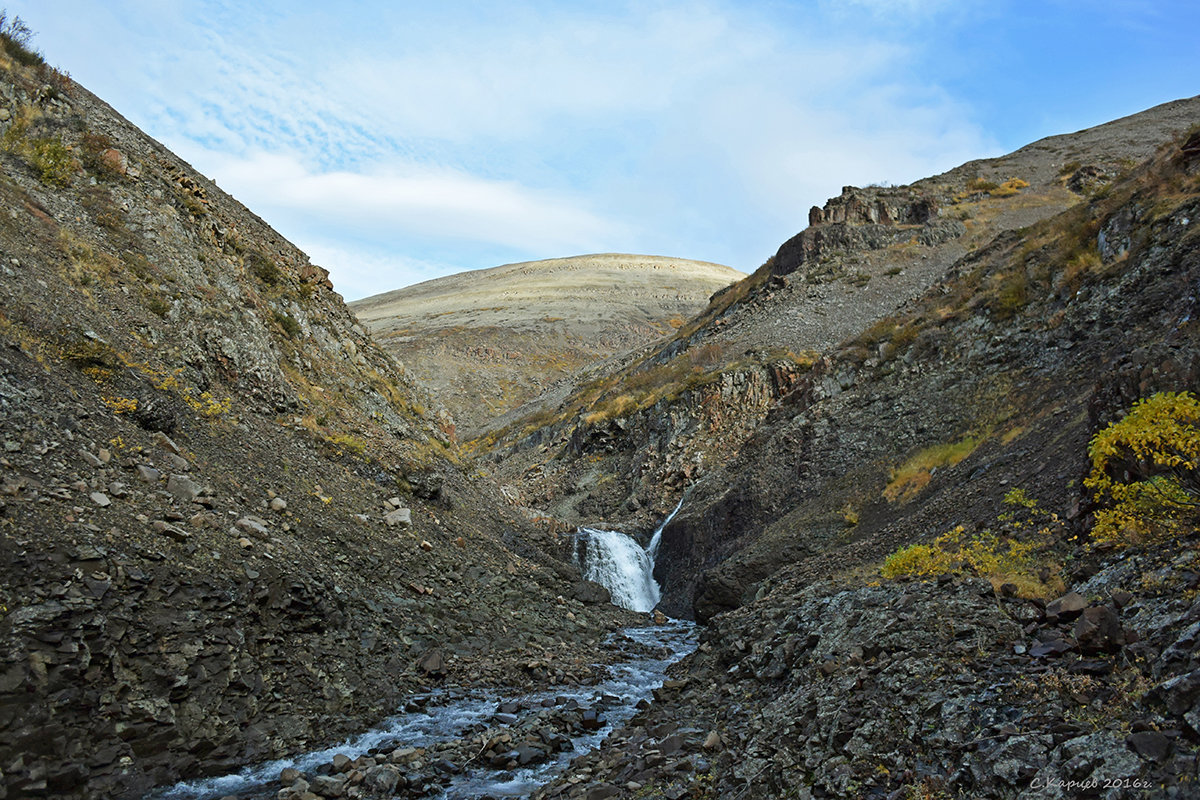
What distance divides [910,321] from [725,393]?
33.1ft

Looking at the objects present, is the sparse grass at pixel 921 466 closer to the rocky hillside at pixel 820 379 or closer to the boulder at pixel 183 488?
the rocky hillside at pixel 820 379

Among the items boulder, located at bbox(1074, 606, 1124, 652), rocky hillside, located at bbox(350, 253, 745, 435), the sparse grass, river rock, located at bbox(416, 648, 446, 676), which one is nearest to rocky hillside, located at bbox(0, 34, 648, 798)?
river rock, located at bbox(416, 648, 446, 676)

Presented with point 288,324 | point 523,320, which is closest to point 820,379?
point 288,324

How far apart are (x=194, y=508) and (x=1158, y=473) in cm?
1365

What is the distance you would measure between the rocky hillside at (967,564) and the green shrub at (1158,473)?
0.05 meters

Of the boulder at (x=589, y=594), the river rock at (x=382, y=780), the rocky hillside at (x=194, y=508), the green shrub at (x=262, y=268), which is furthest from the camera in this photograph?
the green shrub at (x=262, y=268)

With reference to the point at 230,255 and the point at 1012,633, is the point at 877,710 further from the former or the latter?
the point at 230,255

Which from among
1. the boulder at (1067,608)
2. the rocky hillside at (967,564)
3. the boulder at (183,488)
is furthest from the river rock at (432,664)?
the boulder at (1067,608)

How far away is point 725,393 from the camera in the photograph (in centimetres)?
3453

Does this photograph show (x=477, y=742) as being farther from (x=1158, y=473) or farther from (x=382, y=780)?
(x=1158, y=473)

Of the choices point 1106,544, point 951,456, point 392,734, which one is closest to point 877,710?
point 1106,544

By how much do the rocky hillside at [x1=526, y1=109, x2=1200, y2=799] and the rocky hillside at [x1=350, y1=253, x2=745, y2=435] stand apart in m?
45.7

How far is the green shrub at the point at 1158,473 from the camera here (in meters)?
6.67

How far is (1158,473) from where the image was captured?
25.4 feet
